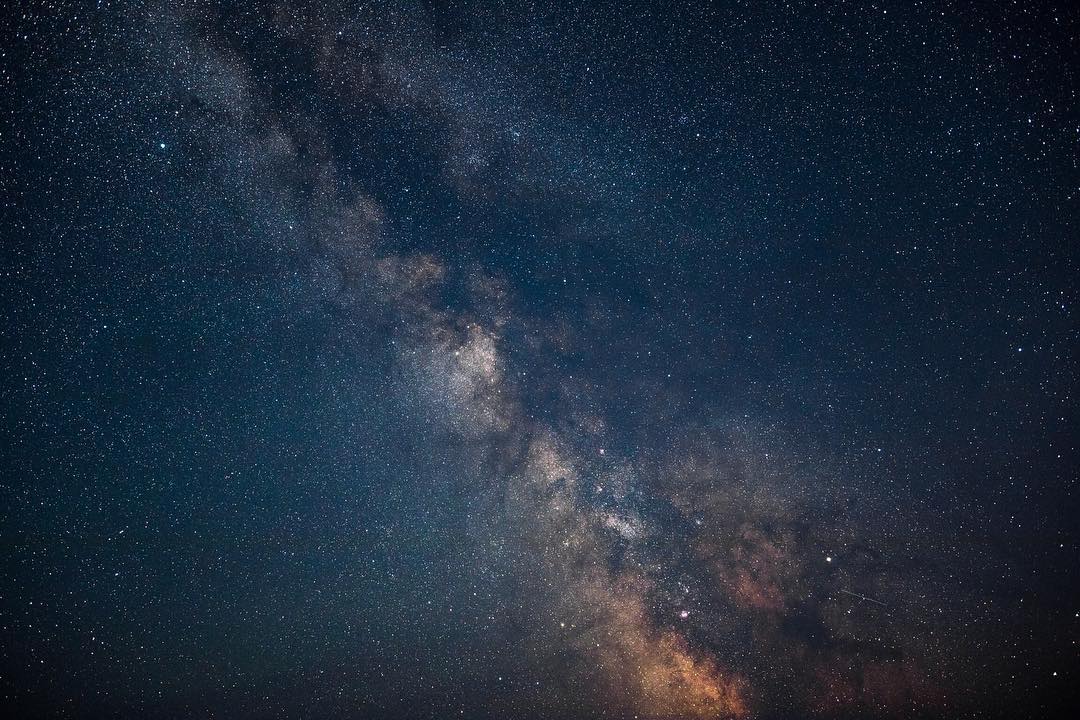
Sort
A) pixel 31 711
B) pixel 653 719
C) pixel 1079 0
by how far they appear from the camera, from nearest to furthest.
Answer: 1. pixel 1079 0
2. pixel 653 719
3. pixel 31 711

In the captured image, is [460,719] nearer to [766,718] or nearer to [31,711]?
[766,718]

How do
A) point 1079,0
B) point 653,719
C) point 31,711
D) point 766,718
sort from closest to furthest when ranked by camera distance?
point 1079,0 < point 766,718 < point 653,719 < point 31,711

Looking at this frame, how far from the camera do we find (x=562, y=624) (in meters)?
5.07

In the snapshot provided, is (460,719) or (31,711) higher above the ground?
(460,719)

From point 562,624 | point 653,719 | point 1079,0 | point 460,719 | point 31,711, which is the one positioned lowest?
point 31,711

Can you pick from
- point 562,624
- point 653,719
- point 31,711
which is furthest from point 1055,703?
point 31,711

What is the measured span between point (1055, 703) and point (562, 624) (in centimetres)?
668

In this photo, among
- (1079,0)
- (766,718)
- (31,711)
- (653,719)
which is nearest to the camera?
(1079,0)

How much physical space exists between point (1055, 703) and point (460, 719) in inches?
317

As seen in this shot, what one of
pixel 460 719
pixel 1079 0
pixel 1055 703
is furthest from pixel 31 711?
pixel 1055 703

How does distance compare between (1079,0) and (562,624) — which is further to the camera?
(562,624)

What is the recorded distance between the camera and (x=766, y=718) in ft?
15.9

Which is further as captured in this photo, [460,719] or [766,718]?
[460,719]

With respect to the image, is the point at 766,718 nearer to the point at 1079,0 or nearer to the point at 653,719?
the point at 653,719
